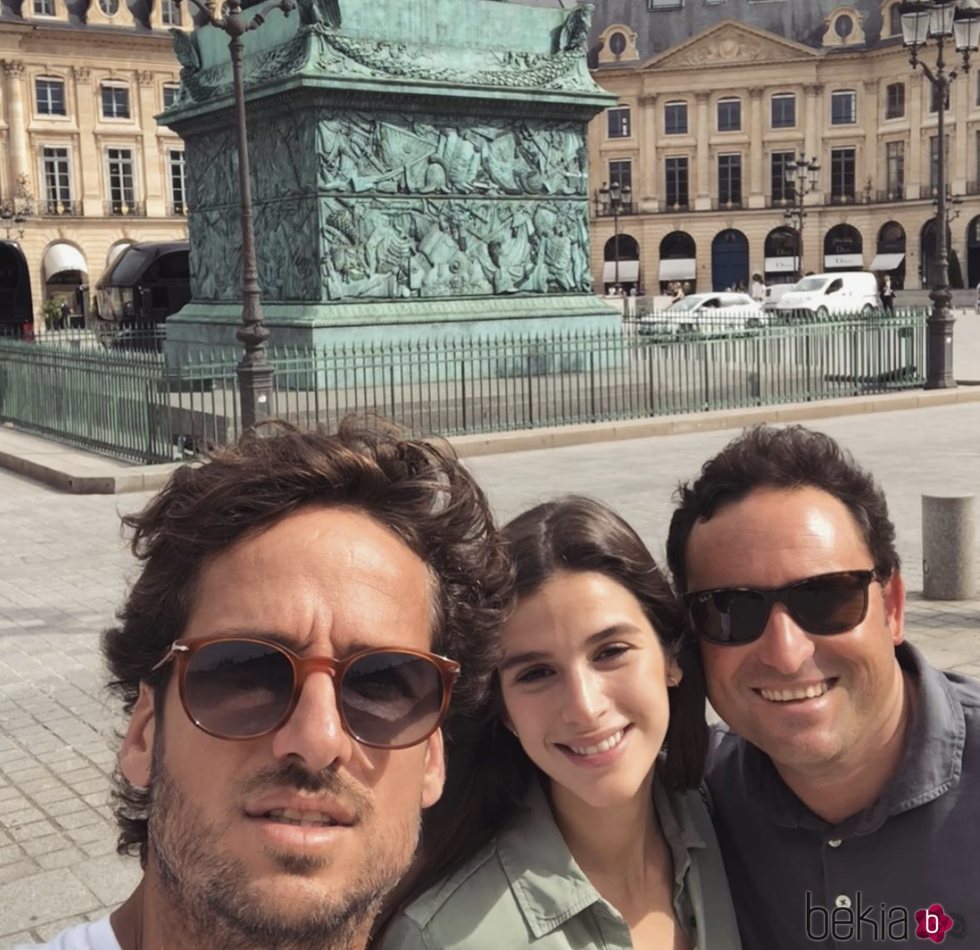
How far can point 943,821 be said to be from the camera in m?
2.08

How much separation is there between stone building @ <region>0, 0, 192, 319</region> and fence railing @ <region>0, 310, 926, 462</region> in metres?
46.0

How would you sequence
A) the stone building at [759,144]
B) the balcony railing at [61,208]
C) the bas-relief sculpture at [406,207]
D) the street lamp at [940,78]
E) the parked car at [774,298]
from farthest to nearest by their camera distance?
1. the stone building at [759,144]
2. the balcony railing at [61,208]
3. the parked car at [774,298]
4. the street lamp at [940,78]
5. the bas-relief sculpture at [406,207]

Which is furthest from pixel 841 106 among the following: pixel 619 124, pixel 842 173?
pixel 619 124

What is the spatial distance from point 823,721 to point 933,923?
1.12 ft

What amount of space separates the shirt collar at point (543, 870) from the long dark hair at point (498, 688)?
38mm

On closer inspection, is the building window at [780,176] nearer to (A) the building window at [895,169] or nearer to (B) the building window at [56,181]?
(A) the building window at [895,169]

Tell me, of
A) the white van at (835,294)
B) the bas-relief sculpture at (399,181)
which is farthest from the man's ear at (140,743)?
the white van at (835,294)

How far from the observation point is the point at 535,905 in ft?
6.36

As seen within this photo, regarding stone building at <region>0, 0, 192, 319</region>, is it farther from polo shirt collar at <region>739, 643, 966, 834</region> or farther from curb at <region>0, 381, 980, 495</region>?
polo shirt collar at <region>739, 643, 966, 834</region>

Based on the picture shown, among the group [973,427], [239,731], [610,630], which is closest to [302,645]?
[239,731]

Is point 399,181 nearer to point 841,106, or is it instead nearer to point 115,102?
point 115,102

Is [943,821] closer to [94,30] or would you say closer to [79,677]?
[79,677]

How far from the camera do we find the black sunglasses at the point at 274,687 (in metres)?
1.52

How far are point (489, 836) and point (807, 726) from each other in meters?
0.51
